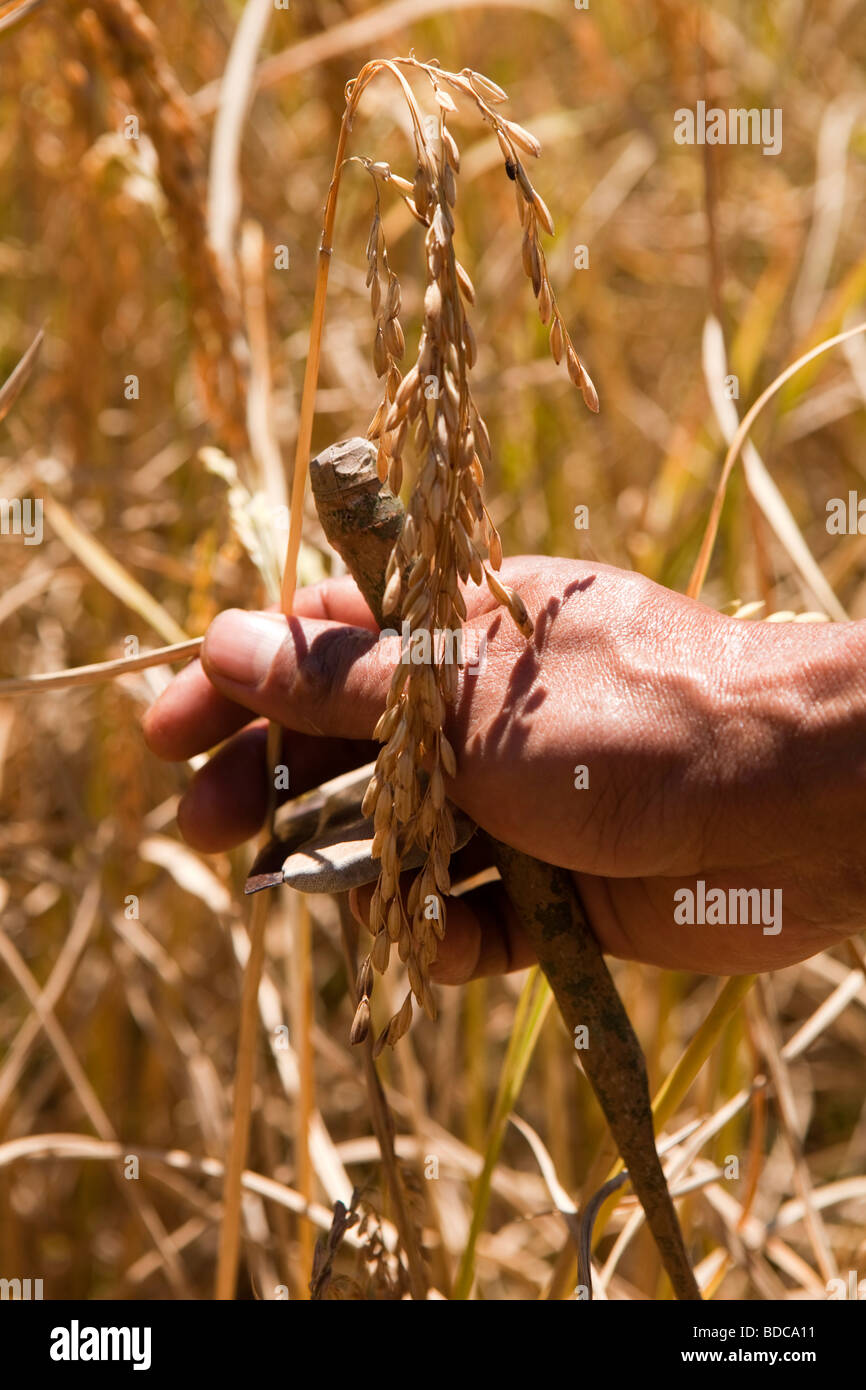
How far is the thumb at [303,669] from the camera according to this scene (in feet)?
2.28

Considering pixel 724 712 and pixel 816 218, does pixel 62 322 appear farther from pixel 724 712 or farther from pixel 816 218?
pixel 724 712

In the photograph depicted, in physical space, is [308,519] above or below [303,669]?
above

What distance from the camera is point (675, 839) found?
673 millimetres

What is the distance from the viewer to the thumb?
27.3 inches

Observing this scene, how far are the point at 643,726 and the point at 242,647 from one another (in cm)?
26

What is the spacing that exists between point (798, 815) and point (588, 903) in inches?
8.8

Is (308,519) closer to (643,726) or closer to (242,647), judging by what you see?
(242,647)

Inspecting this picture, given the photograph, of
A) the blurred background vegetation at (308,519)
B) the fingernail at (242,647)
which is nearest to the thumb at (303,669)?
the fingernail at (242,647)

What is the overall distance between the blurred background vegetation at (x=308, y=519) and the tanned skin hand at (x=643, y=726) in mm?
235

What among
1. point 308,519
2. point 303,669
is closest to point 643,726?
point 303,669

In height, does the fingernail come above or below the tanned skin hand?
above

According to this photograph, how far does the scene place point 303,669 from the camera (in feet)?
2.33

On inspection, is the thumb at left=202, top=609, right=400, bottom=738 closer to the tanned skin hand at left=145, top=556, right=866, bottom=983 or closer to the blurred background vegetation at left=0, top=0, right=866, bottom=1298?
the tanned skin hand at left=145, top=556, right=866, bottom=983

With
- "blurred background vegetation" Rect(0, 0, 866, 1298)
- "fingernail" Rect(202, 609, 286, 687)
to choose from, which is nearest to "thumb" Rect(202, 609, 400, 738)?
"fingernail" Rect(202, 609, 286, 687)
